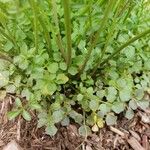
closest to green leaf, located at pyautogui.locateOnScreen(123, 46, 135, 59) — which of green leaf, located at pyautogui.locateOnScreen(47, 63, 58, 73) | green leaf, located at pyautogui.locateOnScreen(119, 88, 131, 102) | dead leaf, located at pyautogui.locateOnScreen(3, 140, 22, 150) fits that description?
green leaf, located at pyautogui.locateOnScreen(119, 88, 131, 102)

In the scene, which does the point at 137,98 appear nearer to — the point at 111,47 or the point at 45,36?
the point at 111,47

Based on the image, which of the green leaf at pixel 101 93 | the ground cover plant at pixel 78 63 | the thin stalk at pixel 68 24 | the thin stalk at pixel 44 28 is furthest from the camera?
the green leaf at pixel 101 93

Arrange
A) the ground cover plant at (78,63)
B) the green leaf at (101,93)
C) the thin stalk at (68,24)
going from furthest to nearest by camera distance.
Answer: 1. the green leaf at (101,93)
2. the ground cover plant at (78,63)
3. the thin stalk at (68,24)

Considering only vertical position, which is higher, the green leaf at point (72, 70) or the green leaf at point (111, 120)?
the green leaf at point (72, 70)

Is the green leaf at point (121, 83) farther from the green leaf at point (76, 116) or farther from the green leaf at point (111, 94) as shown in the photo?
the green leaf at point (76, 116)

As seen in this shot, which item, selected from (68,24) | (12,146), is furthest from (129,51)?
(12,146)

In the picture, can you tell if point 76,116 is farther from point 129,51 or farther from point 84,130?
point 129,51

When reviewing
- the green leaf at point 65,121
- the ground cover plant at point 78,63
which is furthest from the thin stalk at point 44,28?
the green leaf at point 65,121
